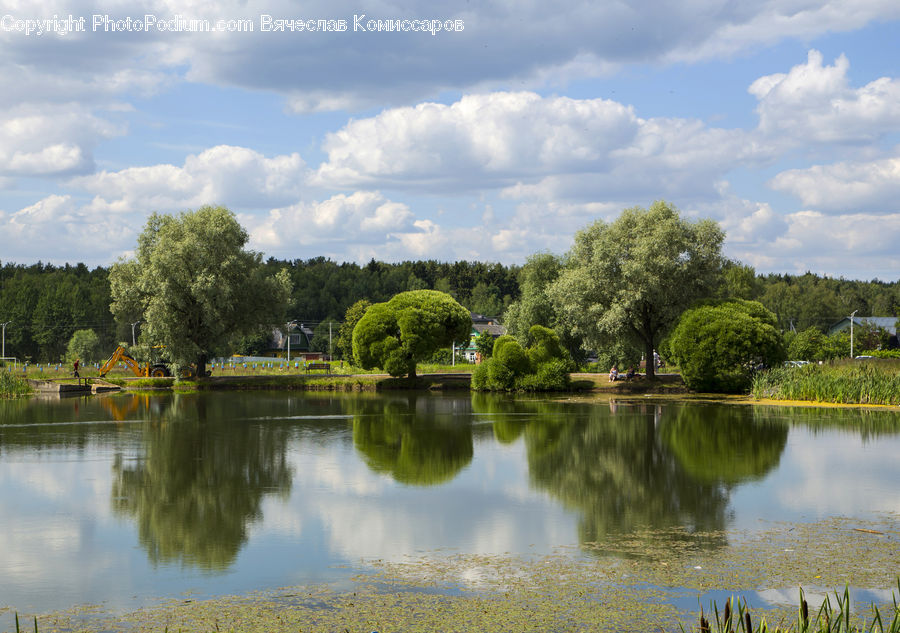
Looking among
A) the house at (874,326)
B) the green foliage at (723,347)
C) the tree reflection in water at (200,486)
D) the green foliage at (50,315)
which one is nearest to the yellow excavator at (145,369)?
the tree reflection in water at (200,486)

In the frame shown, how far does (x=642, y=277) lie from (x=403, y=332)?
17.3 meters

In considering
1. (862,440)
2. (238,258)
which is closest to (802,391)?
(862,440)

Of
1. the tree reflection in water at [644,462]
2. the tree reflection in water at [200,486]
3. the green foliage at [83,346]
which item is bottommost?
the tree reflection in water at [644,462]

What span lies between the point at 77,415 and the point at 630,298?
32.7 m

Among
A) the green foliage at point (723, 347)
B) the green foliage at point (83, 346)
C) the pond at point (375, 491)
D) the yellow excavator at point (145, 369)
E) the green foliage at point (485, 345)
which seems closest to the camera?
the pond at point (375, 491)

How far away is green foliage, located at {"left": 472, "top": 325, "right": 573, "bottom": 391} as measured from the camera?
181 feet

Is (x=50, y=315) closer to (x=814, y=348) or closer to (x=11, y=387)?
(x=11, y=387)

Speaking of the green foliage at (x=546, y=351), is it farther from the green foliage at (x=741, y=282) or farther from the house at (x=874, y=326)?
the house at (x=874, y=326)

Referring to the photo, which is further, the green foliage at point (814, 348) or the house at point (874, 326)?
the house at point (874, 326)

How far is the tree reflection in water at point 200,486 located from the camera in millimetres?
13852

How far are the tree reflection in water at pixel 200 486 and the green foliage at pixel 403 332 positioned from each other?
27182 mm

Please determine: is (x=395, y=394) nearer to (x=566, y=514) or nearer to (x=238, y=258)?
(x=238, y=258)

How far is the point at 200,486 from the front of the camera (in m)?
19.1

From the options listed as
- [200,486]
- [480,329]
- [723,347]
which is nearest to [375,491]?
[200,486]
